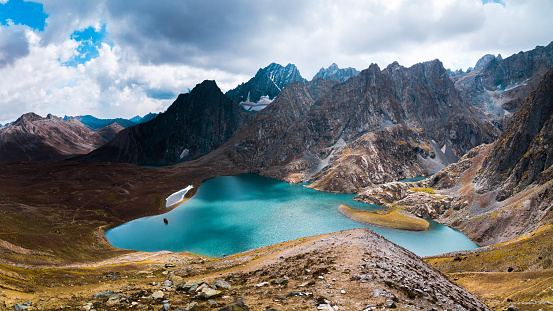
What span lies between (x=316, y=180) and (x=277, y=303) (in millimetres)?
172278

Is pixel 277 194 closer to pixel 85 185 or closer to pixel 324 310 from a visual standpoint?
pixel 85 185

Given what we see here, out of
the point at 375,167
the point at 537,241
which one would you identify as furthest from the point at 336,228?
the point at 375,167

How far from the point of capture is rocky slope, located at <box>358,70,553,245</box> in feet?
239

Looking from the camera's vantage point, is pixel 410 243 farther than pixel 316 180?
No

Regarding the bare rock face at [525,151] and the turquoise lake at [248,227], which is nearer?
the turquoise lake at [248,227]

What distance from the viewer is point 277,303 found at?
18.3m

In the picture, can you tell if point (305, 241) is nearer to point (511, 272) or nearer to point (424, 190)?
point (511, 272)

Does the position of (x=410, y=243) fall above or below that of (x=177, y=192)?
below

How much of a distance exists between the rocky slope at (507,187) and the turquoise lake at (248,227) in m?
8.81

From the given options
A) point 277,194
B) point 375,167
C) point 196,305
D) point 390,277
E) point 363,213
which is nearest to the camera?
point 196,305

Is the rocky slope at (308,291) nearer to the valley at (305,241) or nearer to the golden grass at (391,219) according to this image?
the valley at (305,241)

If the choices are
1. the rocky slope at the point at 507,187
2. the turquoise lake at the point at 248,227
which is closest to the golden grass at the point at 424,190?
the rocky slope at the point at 507,187

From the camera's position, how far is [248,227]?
320 feet

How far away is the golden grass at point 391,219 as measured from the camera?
317 ft
